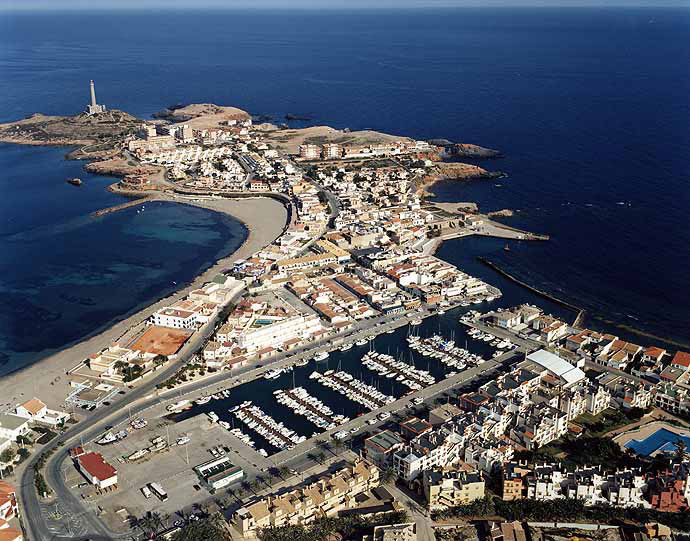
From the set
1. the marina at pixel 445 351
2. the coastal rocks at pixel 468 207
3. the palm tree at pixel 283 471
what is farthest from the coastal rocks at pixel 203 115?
the palm tree at pixel 283 471

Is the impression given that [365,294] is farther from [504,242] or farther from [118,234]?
[118,234]

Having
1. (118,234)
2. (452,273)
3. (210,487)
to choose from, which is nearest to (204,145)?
(118,234)

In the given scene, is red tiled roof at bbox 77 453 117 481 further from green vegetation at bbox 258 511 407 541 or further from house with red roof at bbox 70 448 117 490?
green vegetation at bbox 258 511 407 541

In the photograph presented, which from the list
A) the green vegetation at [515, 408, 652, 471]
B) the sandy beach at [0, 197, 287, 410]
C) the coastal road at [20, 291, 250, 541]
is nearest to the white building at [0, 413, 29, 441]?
the coastal road at [20, 291, 250, 541]

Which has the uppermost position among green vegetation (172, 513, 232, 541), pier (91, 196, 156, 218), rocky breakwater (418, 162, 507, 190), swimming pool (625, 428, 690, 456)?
rocky breakwater (418, 162, 507, 190)

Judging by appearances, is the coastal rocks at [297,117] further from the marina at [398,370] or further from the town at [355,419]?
the marina at [398,370]
